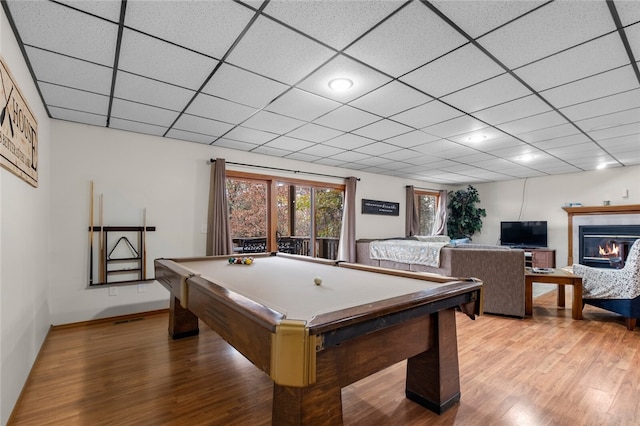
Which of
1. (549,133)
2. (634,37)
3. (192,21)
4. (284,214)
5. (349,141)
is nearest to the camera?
(192,21)

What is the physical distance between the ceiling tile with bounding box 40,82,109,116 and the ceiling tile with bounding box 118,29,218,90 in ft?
2.69

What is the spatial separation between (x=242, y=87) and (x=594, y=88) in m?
2.99

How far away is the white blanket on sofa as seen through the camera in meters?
4.67

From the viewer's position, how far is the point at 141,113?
3.31 metres

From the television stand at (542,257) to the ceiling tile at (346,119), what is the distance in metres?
5.55

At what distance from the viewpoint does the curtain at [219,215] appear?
14.6 ft

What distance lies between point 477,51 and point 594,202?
21.4ft

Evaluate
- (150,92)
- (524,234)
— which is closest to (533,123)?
(150,92)

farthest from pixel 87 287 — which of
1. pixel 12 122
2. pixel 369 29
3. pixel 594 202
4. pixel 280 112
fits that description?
pixel 594 202

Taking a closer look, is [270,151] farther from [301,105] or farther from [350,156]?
[301,105]

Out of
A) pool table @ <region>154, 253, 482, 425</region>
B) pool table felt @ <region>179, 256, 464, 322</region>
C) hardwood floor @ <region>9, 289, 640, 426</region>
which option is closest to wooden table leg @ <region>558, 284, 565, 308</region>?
hardwood floor @ <region>9, 289, 640, 426</region>

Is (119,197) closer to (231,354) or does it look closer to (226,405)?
(231,354)

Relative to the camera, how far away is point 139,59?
7.29 ft

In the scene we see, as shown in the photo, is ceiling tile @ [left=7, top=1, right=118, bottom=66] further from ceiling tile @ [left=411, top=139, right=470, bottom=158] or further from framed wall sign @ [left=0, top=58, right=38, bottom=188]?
ceiling tile @ [left=411, top=139, right=470, bottom=158]
